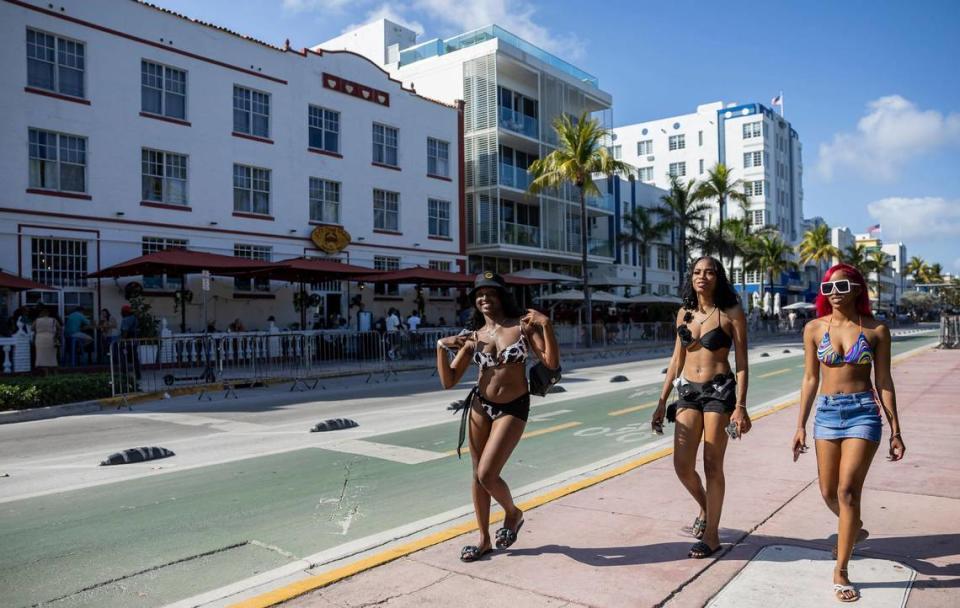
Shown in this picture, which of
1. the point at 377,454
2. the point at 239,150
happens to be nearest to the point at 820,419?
the point at 377,454

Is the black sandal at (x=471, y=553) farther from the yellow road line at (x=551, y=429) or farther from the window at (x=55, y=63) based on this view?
the window at (x=55, y=63)

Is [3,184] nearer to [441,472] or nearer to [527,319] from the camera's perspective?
[441,472]

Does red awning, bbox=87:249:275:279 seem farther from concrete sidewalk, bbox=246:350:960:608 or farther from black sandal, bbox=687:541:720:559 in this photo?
black sandal, bbox=687:541:720:559

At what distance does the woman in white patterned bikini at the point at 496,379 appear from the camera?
4.35 metres

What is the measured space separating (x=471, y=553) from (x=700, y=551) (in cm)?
138

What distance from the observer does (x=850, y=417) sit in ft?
12.9

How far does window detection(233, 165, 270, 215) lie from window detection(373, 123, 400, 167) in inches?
209

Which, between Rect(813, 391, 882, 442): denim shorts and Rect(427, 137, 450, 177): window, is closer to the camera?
Rect(813, 391, 882, 442): denim shorts

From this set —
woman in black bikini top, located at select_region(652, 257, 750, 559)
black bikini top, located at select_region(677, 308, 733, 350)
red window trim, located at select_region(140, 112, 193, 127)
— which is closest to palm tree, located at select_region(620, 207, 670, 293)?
red window trim, located at select_region(140, 112, 193, 127)

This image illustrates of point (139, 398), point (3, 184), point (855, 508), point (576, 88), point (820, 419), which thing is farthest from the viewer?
point (576, 88)

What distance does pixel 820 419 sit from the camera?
4066mm

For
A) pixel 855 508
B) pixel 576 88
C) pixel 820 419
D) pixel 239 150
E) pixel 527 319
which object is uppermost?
pixel 576 88

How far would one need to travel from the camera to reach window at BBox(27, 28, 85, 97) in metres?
19.3

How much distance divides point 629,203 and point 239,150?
99.1 ft
